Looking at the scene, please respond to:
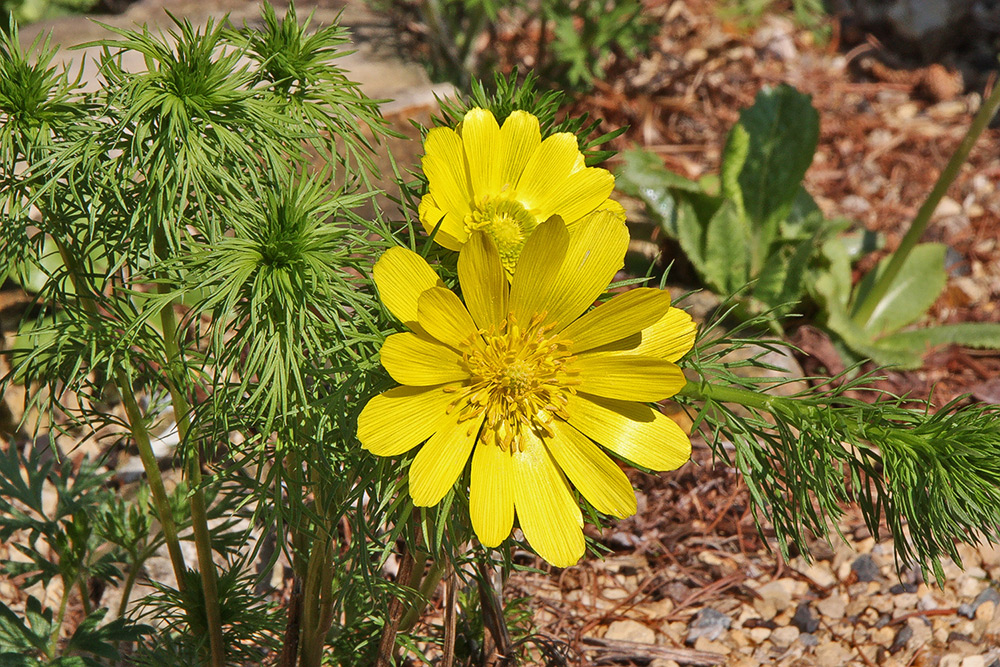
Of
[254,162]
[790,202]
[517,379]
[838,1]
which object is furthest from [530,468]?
[838,1]

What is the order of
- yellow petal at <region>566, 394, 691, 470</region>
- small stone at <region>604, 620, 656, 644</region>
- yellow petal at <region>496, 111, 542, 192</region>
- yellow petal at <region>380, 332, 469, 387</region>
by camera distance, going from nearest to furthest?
yellow petal at <region>380, 332, 469, 387</region>, yellow petal at <region>566, 394, 691, 470</region>, yellow petal at <region>496, 111, 542, 192</region>, small stone at <region>604, 620, 656, 644</region>

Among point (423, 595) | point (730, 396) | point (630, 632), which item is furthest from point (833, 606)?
point (730, 396)

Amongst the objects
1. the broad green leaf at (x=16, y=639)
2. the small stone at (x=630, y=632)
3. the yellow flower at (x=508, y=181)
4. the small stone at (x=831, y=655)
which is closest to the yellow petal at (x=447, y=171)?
the yellow flower at (x=508, y=181)

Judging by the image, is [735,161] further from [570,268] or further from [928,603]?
[570,268]

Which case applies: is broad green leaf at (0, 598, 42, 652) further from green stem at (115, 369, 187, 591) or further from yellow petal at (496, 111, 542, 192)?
yellow petal at (496, 111, 542, 192)

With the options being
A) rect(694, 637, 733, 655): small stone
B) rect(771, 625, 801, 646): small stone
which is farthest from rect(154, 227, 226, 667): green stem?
rect(771, 625, 801, 646): small stone

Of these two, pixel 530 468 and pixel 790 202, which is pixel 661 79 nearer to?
pixel 790 202
